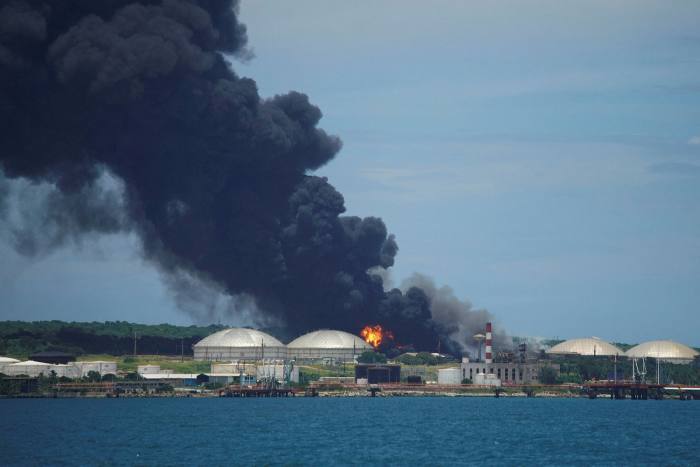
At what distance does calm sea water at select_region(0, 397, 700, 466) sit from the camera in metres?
126

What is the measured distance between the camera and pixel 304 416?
617 ft

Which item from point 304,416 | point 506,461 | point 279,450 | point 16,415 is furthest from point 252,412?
point 506,461

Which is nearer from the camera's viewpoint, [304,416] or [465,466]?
[465,466]

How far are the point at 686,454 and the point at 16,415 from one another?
9224cm

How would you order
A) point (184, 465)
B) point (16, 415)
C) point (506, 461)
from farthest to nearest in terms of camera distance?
point (16, 415)
point (506, 461)
point (184, 465)

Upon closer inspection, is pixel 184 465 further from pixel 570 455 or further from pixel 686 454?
pixel 686 454

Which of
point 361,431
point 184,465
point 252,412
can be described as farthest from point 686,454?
point 252,412

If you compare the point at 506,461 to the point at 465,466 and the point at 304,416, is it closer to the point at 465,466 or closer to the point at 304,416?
the point at 465,466

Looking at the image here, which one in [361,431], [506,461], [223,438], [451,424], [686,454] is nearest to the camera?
[506,461]

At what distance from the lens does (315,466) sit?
11825 centimetres

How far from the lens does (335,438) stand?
483 feet

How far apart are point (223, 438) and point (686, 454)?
46955 mm

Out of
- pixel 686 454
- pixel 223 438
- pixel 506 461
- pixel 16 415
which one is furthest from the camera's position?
pixel 16 415

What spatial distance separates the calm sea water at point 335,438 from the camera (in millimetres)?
125938
